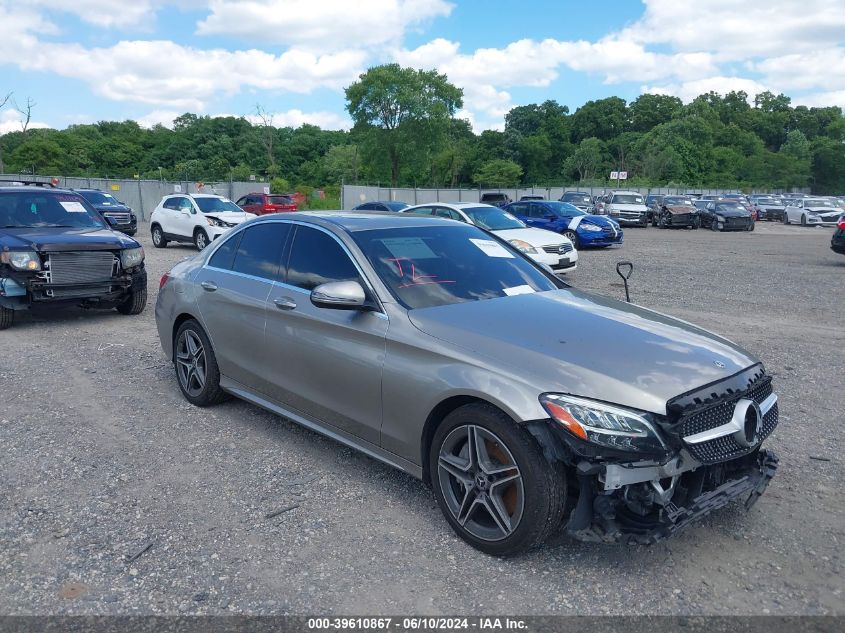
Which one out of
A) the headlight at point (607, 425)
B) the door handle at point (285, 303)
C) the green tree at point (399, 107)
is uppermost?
the green tree at point (399, 107)

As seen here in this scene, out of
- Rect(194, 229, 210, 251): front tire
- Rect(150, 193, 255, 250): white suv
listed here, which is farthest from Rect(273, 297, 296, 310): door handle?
Rect(194, 229, 210, 251): front tire

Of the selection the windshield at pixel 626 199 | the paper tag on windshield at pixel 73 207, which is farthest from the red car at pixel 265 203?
the paper tag on windshield at pixel 73 207

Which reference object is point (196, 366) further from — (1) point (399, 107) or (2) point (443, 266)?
(1) point (399, 107)

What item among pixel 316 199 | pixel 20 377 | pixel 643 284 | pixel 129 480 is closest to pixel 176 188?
pixel 316 199

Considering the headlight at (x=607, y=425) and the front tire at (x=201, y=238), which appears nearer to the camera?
the headlight at (x=607, y=425)

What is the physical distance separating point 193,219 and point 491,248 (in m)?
17.2

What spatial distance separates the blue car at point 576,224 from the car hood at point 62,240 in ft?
47.9

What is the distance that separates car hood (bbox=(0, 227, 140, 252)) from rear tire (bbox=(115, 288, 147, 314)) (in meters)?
0.70

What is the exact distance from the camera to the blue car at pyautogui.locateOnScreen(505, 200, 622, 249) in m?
21.0

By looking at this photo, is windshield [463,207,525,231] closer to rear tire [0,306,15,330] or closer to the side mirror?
rear tire [0,306,15,330]

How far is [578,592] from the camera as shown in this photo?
10.1 ft

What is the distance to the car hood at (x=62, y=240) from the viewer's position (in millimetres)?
8297

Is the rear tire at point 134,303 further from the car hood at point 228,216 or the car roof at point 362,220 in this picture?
the car hood at point 228,216

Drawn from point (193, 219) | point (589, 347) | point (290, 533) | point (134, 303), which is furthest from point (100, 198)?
point (589, 347)
